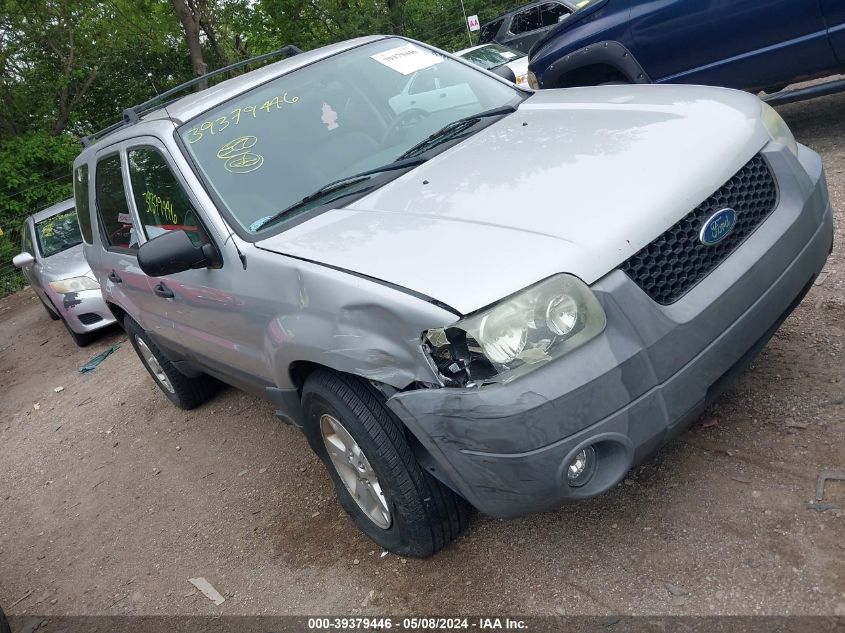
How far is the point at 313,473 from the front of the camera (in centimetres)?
397

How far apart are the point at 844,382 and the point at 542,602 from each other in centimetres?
159

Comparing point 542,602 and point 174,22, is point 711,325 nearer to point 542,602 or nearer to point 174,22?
point 542,602

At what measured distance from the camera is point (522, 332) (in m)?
2.21

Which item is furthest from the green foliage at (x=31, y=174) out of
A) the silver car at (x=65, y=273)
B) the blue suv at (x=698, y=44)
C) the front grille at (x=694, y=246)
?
the front grille at (x=694, y=246)

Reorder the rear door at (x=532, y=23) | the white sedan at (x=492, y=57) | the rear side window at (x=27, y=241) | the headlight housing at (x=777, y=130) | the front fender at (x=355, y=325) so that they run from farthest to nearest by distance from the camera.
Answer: the rear door at (x=532, y=23) < the white sedan at (x=492, y=57) < the rear side window at (x=27, y=241) < the headlight housing at (x=777, y=130) < the front fender at (x=355, y=325)

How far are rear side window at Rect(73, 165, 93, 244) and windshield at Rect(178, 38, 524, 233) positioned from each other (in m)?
1.81

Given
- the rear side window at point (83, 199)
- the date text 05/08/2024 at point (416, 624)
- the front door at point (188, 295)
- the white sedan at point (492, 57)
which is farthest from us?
the white sedan at point (492, 57)

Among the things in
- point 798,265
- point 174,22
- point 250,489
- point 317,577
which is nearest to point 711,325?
point 798,265

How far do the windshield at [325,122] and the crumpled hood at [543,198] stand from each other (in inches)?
12.6

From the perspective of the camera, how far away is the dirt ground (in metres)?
2.49

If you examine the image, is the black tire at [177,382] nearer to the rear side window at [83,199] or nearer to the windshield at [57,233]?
the rear side window at [83,199]

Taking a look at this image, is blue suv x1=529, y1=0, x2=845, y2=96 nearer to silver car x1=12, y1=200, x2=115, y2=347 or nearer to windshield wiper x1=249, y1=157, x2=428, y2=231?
windshield wiper x1=249, y1=157, x2=428, y2=231

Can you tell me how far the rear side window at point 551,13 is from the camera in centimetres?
1436

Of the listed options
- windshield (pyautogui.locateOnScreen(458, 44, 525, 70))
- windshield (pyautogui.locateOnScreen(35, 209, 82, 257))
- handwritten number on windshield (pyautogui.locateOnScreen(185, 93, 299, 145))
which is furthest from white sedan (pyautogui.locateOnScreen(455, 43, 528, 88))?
handwritten number on windshield (pyautogui.locateOnScreen(185, 93, 299, 145))
